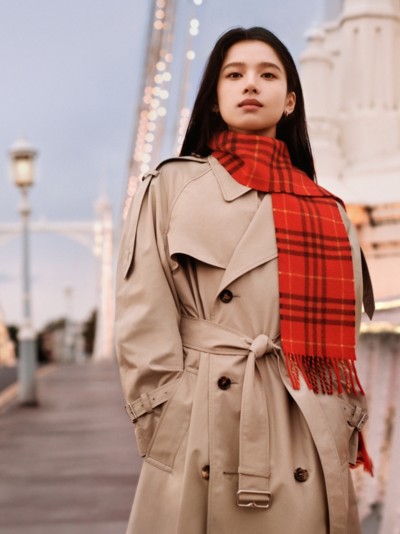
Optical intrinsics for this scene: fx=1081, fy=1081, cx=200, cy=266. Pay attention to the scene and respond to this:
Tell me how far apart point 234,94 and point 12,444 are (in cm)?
532

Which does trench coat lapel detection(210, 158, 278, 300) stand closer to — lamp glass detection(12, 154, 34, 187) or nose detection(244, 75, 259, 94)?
nose detection(244, 75, 259, 94)

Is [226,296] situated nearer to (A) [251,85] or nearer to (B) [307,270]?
(B) [307,270]

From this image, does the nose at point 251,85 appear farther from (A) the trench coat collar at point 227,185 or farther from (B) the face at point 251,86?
(A) the trench coat collar at point 227,185

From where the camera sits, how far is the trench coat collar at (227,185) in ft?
6.80

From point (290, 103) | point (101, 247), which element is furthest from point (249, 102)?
point (101, 247)

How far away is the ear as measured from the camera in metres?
2.23

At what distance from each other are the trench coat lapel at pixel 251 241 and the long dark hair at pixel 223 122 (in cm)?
17

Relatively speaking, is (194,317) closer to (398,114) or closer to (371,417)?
(371,417)

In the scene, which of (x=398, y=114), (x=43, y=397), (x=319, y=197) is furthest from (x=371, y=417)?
(x=43, y=397)

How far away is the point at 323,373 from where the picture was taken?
2.04m

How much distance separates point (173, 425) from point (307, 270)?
1.26 ft

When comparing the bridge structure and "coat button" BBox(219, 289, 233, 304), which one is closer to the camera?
"coat button" BBox(219, 289, 233, 304)

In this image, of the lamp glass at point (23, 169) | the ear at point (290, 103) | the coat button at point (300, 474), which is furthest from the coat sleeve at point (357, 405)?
the lamp glass at point (23, 169)

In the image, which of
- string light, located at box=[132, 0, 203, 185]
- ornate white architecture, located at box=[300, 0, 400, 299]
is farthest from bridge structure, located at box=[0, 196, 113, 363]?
ornate white architecture, located at box=[300, 0, 400, 299]
